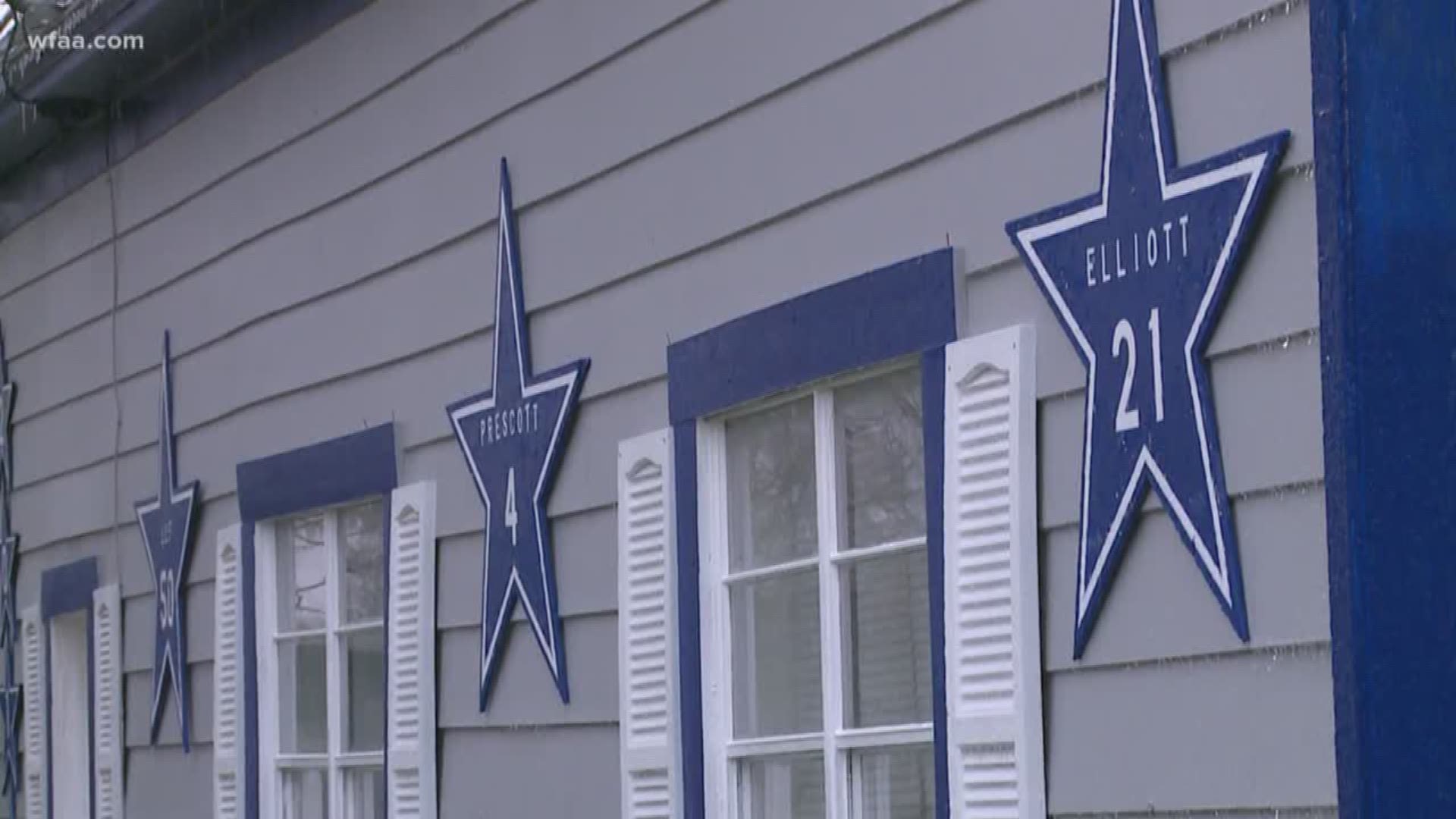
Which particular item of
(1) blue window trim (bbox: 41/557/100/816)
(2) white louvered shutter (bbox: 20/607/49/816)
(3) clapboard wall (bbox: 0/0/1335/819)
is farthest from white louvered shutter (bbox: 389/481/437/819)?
(2) white louvered shutter (bbox: 20/607/49/816)

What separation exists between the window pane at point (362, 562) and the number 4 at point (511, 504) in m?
0.98

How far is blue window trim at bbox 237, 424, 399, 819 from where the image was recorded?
749 centimetres

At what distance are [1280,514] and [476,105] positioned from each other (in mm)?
3482

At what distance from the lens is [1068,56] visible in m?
4.74

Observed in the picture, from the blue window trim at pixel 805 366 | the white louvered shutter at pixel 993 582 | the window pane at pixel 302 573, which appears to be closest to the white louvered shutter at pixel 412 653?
the window pane at pixel 302 573

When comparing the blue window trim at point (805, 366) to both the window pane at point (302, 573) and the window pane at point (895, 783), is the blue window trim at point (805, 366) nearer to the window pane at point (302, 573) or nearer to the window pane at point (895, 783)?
the window pane at point (895, 783)

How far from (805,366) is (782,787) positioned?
3.16 feet

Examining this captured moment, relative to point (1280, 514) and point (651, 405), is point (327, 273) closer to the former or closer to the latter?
point (651, 405)

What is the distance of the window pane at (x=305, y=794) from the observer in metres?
7.98

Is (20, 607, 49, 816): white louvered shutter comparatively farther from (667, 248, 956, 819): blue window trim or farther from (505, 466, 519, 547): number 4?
(667, 248, 956, 819): blue window trim

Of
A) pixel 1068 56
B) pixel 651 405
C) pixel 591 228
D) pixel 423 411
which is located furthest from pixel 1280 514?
pixel 423 411

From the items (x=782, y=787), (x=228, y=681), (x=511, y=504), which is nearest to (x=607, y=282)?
(x=511, y=504)

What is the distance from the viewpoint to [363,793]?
25.4ft

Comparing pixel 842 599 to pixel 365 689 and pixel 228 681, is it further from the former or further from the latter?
pixel 228 681
